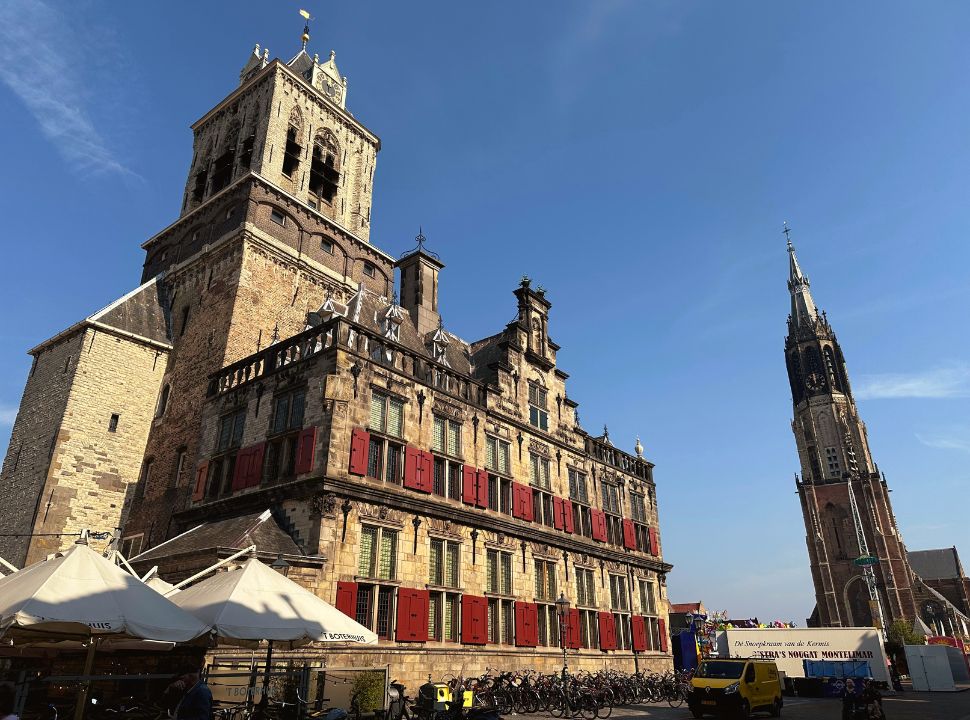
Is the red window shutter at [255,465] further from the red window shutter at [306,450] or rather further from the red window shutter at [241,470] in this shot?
the red window shutter at [306,450]

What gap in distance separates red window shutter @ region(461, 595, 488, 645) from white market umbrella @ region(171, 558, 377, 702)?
7.90m

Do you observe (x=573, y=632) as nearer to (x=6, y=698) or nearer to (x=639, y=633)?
(x=639, y=633)

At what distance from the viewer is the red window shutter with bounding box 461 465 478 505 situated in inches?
785

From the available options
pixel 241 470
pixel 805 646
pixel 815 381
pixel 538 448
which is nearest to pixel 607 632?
pixel 538 448

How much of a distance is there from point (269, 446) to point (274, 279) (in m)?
8.66

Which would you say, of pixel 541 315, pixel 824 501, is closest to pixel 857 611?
pixel 824 501

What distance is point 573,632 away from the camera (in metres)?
22.4

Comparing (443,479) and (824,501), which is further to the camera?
(824,501)

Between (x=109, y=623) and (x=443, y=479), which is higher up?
(x=443, y=479)

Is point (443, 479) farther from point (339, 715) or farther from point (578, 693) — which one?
point (339, 715)

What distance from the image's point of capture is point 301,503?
16250 mm

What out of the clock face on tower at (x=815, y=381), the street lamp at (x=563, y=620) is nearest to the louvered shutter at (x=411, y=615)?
the street lamp at (x=563, y=620)

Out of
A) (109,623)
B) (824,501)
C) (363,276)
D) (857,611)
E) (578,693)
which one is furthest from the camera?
(824,501)

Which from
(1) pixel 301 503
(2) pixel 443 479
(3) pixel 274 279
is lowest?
(1) pixel 301 503
